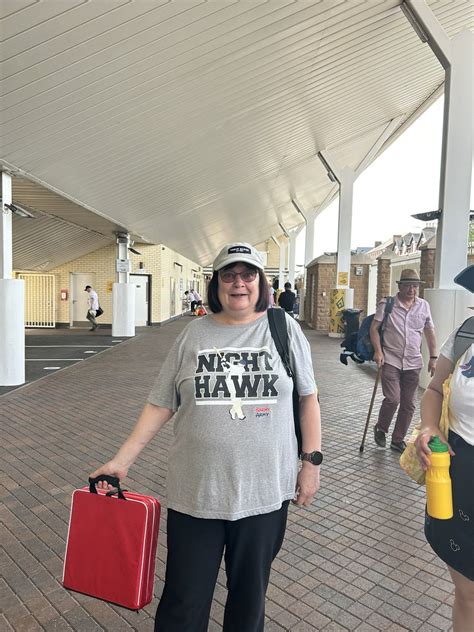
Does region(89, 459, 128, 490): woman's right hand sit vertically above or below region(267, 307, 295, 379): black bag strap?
below

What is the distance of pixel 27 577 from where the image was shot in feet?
9.36

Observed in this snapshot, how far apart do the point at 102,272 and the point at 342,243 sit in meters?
9.91

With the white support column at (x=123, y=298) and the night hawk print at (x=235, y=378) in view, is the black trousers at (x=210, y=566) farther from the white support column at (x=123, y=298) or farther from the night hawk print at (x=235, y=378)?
the white support column at (x=123, y=298)

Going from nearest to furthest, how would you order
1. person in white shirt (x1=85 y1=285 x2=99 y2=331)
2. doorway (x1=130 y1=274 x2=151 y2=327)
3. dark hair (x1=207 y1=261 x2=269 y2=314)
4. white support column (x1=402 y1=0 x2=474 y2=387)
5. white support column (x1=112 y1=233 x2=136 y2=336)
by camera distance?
1. dark hair (x1=207 y1=261 x2=269 y2=314)
2. white support column (x1=402 y1=0 x2=474 y2=387)
3. white support column (x1=112 y1=233 x2=136 y2=336)
4. person in white shirt (x1=85 y1=285 x2=99 y2=331)
5. doorway (x1=130 y1=274 x2=151 y2=327)

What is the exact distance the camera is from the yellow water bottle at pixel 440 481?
5.75 feet

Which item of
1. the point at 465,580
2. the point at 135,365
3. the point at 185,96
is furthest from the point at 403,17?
the point at 465,580

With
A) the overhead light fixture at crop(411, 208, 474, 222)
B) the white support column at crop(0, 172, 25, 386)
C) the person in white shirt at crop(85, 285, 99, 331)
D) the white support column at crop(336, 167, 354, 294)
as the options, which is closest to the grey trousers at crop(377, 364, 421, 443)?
the overhead light fixture at crop(411, 208, 474, 222)

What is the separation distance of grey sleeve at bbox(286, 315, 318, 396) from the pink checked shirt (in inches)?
126

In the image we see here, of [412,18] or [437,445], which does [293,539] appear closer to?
[437,445]

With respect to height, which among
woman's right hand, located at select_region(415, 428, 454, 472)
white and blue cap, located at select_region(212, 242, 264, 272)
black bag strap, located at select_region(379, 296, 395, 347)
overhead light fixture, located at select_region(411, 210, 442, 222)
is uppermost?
overhead light fixture, located at select_region(411, 210, 442, 222)

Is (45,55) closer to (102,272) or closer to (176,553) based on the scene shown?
(176,553)

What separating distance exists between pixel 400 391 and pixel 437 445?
343 cm

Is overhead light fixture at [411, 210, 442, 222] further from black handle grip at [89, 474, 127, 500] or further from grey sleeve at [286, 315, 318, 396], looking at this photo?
black handle grip at [89, 474, 127, 500]

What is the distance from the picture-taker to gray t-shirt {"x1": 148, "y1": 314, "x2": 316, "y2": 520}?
1767 mm
